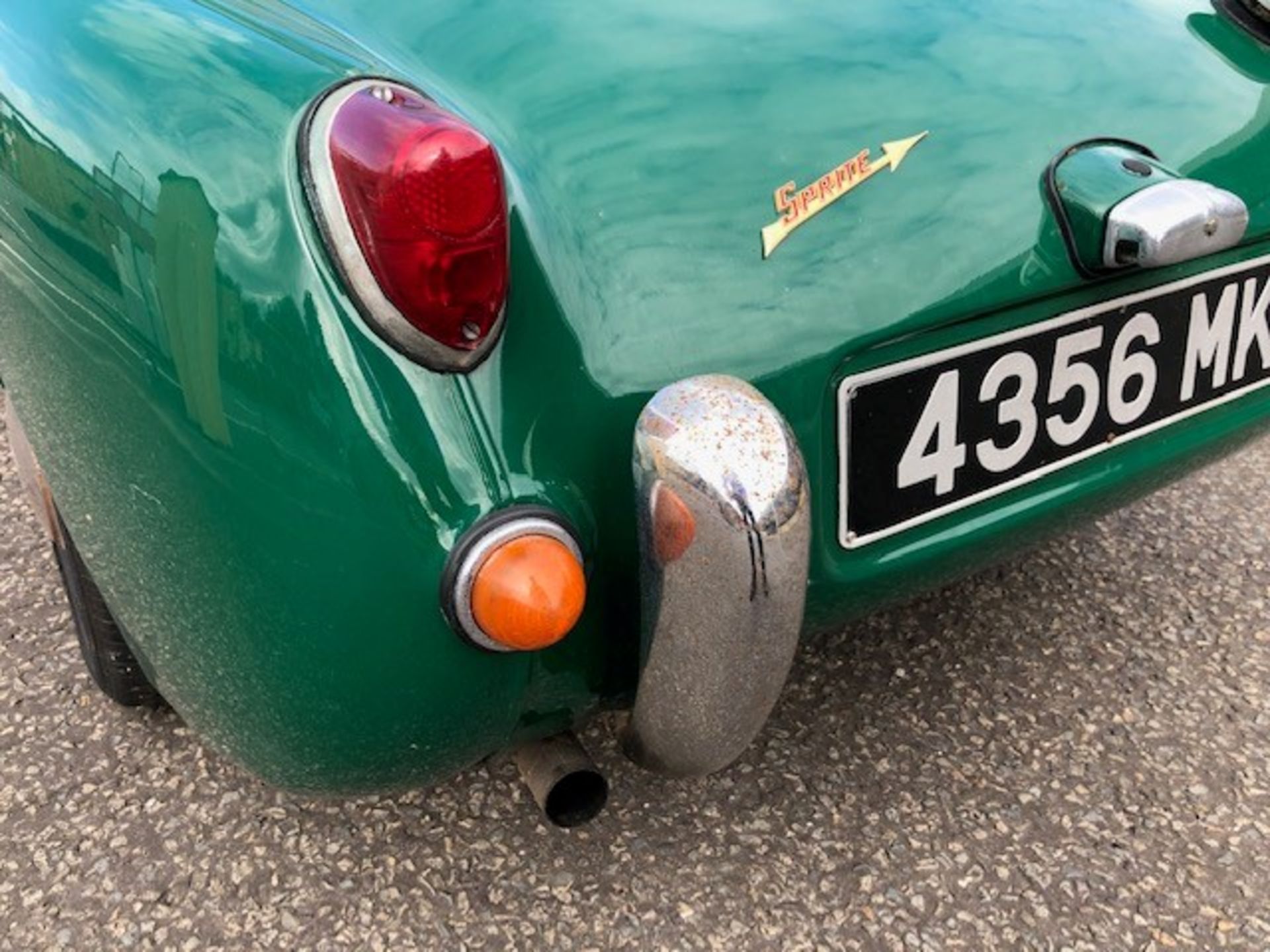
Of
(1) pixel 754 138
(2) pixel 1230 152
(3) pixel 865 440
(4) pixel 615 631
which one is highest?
(1) pixel 754 138

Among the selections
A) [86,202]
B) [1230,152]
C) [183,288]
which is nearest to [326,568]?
[183,288]

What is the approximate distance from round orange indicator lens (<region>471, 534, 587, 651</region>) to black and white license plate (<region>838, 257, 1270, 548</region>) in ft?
1.27

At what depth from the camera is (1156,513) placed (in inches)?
107

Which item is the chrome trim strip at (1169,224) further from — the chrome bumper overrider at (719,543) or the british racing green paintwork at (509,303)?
the chrome bumper overrider at (719,543)

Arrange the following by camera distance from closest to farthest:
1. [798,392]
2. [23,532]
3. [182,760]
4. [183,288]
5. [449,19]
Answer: [183,288] → [798,392] → [449,19] → [182,760] → [23,532]

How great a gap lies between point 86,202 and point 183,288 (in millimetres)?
180

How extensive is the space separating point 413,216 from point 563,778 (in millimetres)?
719

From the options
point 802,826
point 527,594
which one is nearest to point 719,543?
point 527,594

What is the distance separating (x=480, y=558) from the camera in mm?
1178

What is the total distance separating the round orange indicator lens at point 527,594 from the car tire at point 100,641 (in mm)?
999

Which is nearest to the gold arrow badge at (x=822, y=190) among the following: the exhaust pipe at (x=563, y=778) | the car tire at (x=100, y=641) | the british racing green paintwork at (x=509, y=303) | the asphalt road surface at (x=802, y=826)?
the british racing green paintwork at (x=509, y=303)

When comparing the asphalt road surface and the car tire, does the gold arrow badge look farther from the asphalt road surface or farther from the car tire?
the car tire

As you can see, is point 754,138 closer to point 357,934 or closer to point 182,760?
point 357,934

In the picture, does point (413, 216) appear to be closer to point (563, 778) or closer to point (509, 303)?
point (509, 303)
